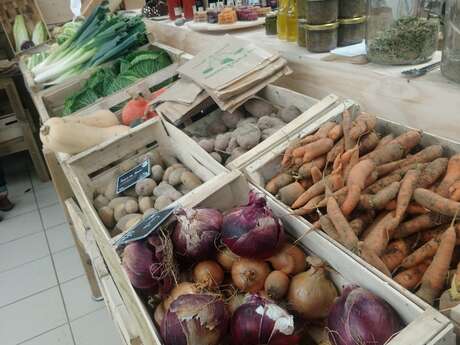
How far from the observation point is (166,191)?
1266 mm

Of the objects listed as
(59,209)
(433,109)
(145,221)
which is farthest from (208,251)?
(59,209)

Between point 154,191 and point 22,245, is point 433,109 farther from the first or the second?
point 22,245

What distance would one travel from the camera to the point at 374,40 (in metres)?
1.21

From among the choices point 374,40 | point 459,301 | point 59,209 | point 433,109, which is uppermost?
point 374,40

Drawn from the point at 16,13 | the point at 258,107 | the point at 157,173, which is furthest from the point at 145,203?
the point at 16,13

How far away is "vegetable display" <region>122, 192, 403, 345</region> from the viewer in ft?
2.22

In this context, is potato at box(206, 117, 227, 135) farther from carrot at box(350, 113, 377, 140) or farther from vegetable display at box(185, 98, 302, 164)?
carrot at box(350, 113, 377, 140)

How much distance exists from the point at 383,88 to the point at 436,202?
1.54ft

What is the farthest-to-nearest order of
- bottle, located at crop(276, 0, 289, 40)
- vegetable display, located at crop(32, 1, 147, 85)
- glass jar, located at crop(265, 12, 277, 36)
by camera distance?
1. vegetable display, located at crop(32, 1, 147, 85)
2. glass jar, located at crop(265, 12, 277, 36)
3. bottle, located at crop(276, 0, 289, 40)

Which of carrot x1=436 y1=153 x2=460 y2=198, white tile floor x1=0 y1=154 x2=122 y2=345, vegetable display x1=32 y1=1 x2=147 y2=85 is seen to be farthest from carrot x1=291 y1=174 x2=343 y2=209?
vegetable display x1=32 y1=1 x2=147 y2=85

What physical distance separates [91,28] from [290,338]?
2.60 metres

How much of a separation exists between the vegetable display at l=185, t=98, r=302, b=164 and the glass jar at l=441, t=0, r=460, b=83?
451 millimetres

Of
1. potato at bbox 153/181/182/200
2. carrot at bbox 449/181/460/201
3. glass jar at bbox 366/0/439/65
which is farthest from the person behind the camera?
potato at bbox 153/181/182/200

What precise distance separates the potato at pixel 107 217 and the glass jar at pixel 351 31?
0.99 m
